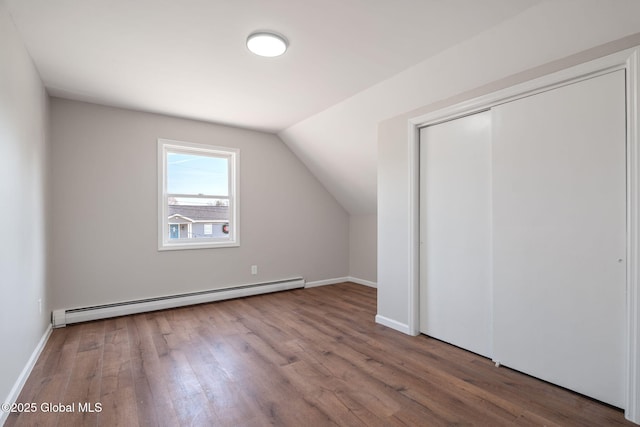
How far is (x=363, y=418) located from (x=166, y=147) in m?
3.78

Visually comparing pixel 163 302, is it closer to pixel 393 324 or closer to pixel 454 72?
pixel 393 324

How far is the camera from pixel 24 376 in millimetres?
2191

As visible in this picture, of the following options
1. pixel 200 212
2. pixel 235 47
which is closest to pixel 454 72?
pixel 235 47

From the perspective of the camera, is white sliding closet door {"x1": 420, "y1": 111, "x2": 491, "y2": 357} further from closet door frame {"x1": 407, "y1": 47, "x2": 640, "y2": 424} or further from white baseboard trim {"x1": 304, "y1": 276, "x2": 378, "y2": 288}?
white baseboard trim {"x1": 304, "y1": 276, "x2": 378, "y2": 288}

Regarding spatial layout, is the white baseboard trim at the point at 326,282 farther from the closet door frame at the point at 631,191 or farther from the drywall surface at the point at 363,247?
the closet door frame at the point at 631,191

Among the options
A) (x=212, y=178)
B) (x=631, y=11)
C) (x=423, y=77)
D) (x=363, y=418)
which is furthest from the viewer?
(x=212, y=178)

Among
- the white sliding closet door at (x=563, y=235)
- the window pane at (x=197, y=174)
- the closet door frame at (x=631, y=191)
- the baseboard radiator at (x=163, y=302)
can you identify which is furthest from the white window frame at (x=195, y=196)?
the closet door frame at (x=631, y=191)

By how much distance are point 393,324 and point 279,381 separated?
57.4 inches

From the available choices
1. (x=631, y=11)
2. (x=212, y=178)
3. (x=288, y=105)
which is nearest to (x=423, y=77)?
(x=631, y=11)

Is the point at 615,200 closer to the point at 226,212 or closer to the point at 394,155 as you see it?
the point at 394,155

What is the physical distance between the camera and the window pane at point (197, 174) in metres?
4.13

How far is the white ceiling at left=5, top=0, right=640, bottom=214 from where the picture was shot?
1948 millimetres

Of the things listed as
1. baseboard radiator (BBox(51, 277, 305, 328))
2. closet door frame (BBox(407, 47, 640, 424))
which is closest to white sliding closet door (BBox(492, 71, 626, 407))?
closet door frame (BBox(407, 47, 640, 424))

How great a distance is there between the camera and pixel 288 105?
3643 millimetres
